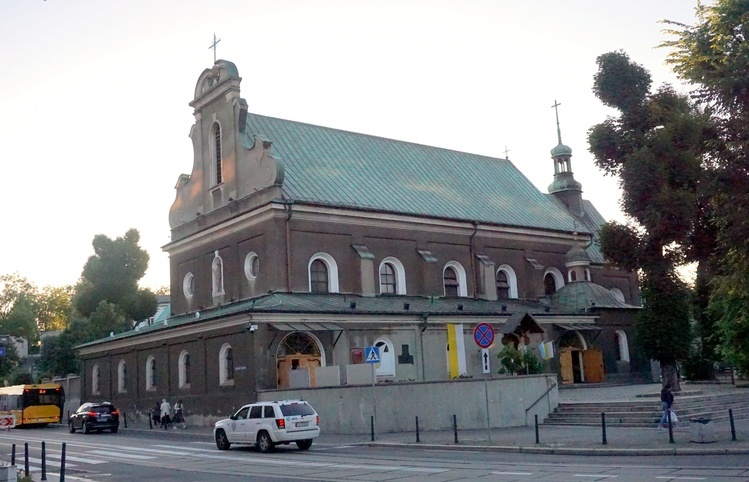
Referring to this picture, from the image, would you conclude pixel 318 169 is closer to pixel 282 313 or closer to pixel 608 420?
pixel 282 313

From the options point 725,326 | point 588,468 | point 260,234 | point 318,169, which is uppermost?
point 318,169

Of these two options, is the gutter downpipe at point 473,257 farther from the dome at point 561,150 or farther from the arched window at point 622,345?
the dome at point 561,150

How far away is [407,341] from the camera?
123 feet

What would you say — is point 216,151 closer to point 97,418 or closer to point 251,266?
point 251,266

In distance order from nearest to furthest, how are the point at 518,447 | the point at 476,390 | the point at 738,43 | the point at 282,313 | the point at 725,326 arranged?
the point at 738,43 → the point at 518,447 → the point at 476,390 → the point at 282,313 → the point at 725,326

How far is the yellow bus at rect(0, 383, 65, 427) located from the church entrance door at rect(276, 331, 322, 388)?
20.6 m

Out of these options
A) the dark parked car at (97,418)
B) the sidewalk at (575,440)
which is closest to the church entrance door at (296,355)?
the sidewalk at (575,440)

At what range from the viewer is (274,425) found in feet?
74.7

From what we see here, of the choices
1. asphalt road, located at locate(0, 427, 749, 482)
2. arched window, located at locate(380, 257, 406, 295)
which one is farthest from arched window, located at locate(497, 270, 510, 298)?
asphalt road, located at locate(0, 427, 749, 482)

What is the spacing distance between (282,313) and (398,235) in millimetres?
10546

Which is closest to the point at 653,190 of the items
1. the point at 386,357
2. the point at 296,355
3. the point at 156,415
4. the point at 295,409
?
the point at 386,357

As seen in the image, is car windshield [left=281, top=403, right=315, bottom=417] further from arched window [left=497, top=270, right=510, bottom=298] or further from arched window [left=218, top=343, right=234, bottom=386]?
arched window [left=497, top=270, right=510, bottom=298]

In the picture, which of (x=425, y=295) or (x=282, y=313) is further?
(x=425, y=295)

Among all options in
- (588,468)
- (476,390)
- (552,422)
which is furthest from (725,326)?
(588,468)
